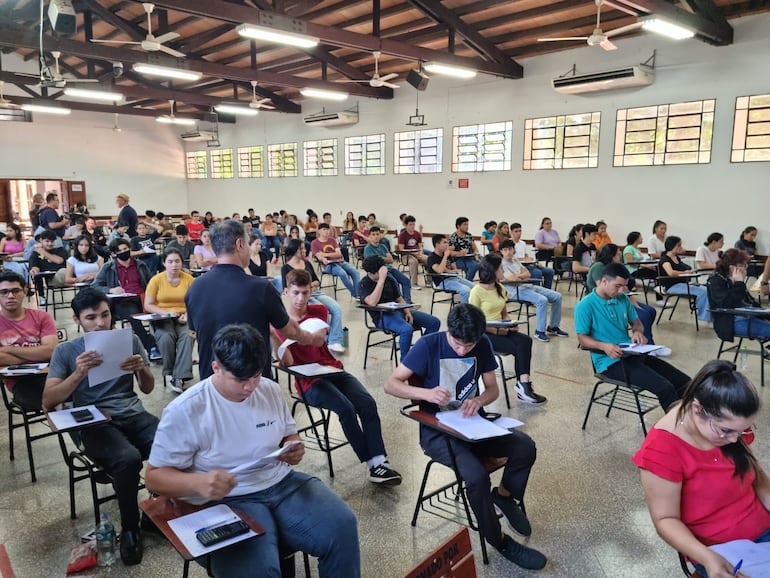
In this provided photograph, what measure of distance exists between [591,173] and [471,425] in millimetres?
8604

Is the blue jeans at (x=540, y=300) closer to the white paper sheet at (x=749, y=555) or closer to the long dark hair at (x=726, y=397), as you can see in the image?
the long dark hair at (x=726, y=397)

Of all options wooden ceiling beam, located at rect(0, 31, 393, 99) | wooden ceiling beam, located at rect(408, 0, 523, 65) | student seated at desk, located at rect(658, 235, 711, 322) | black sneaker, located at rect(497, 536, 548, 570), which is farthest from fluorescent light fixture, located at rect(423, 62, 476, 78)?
black sneaker, located at rect(497, 536, 548, 570)

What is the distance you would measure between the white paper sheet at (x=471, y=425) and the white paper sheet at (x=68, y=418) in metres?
1.48

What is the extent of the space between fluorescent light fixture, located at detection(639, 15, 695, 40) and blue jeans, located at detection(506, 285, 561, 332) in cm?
332

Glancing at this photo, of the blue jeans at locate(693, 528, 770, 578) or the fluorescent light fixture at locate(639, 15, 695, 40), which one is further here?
the fluorescent light fixture at locate(639, 15, 695, 40)

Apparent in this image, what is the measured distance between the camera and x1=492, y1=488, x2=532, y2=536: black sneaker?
2.44 meters

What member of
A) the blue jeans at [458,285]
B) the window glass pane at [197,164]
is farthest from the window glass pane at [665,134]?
the window glass pane at [197,164]

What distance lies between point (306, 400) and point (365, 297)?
205cm

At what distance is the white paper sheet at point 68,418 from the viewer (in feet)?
7.35

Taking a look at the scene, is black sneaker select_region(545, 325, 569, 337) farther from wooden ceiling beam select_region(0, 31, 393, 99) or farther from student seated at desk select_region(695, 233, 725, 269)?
wooden ceiling beam select_region(0, 31, 393, 99)

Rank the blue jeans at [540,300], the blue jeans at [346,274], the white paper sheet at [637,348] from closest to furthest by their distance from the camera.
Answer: the white paper sheet at [637,348], the blue jeans at [540,300], the blue jeans at [346,274]

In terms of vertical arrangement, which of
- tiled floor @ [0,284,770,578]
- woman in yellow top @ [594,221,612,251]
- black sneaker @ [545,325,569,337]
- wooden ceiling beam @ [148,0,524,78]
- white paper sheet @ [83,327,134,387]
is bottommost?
tiled floor @ [0,284,770,578]

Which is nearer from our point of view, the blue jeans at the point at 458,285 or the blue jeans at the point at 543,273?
the blue jeans at the point at 458,285

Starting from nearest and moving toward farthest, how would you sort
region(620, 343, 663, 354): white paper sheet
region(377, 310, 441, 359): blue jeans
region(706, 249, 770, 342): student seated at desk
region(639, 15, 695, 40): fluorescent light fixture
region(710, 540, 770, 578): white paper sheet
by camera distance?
region(710, 540, 770, 578): white paper sheet, region(620, 343, 663, 354): white paper sheet, region(706, 249, 770, 342): student seated at desk, region(377, 310, 441, 359): blue jeans, region(639, 15, 695, 40): fluorescent light fixture
